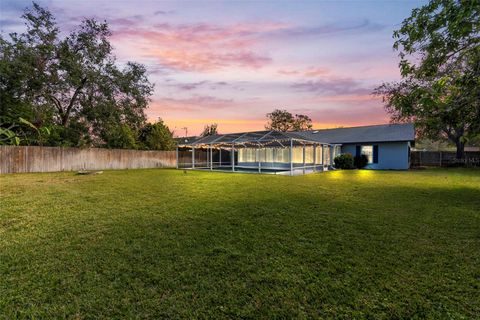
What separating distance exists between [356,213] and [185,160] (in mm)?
17935

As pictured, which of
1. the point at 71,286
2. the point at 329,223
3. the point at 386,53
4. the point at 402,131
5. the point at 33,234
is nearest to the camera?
the point at 71,286

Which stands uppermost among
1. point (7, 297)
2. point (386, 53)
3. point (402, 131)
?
point (386, 53)

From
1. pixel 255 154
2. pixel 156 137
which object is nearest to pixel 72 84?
pixel 156 137

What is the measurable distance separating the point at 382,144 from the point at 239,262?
18.2m

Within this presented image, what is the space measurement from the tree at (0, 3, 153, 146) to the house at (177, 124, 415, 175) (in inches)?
214

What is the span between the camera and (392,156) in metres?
17.5

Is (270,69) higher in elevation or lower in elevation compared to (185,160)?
higher

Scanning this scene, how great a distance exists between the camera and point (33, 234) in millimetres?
3771

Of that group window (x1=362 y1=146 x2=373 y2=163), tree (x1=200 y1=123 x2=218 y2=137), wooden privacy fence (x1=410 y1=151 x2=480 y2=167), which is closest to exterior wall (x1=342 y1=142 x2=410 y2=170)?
window (x1=362 y1=146 x2=373 y2=163)

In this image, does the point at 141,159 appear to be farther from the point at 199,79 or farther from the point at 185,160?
the point at 199,79

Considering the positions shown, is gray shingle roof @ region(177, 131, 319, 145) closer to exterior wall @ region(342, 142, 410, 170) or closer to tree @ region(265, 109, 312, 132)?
exterior wall @ region(342, 142, 410, 170)

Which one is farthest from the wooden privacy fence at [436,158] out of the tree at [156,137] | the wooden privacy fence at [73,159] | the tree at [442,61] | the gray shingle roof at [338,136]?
the tree at [156,137]

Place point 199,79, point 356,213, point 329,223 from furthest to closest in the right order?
point 199,79
point 356,213
point 329,223

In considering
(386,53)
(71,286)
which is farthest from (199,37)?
(71,286)
